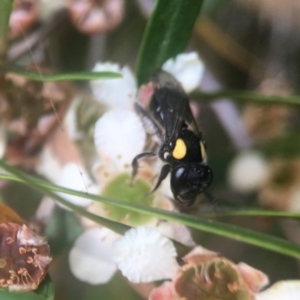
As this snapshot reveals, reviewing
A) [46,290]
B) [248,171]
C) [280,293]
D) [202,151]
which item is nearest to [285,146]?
[248,171]

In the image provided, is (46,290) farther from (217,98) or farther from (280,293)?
(217,98)

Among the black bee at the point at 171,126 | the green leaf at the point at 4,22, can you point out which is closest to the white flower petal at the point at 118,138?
the black bee at the point at 171,126

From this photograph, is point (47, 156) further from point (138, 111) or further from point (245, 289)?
point (245, 289)

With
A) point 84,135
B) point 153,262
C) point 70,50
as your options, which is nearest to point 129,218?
point 153,262

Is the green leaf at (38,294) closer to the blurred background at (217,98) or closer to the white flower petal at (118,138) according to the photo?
the blurred background at (217,98)

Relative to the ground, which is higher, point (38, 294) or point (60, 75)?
point (60, 75)

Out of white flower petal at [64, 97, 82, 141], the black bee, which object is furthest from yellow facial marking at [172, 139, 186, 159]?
white flower petal at [64, 97, 82, 141]
